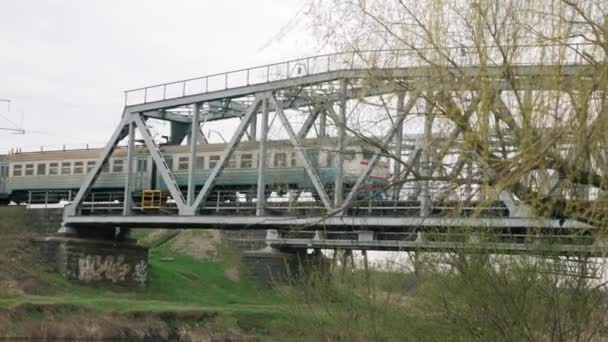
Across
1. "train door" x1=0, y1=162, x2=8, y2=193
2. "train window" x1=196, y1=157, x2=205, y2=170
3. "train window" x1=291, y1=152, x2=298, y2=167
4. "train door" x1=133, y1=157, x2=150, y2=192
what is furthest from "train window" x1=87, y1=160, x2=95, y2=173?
"train window" x1=291, y1=152, x2=298, y2=167

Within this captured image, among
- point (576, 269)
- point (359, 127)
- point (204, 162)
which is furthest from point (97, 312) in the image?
point (359, 127)

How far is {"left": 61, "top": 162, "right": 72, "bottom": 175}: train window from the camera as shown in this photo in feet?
198

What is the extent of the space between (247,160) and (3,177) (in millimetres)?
22988

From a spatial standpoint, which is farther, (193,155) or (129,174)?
(129,174)

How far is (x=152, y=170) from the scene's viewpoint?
55.9 metres

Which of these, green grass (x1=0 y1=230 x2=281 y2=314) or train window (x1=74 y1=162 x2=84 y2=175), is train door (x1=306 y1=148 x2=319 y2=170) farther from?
train window (x1=74 y1=162 x2=84 y2=175)

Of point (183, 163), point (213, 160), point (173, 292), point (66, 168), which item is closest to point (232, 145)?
point (213, 160)

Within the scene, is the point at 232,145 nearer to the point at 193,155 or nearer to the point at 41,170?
the point at 193,155

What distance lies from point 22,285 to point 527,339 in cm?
3826

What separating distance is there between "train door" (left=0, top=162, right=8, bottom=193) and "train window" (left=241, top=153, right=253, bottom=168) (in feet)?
71.5

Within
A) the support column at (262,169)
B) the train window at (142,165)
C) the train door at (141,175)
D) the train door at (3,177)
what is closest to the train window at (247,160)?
the support column at (262,169)

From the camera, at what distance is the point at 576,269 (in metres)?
21.2

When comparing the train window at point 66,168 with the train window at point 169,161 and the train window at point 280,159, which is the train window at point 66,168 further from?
the train window at point 280,159

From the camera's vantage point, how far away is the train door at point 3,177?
6438 centimetres
